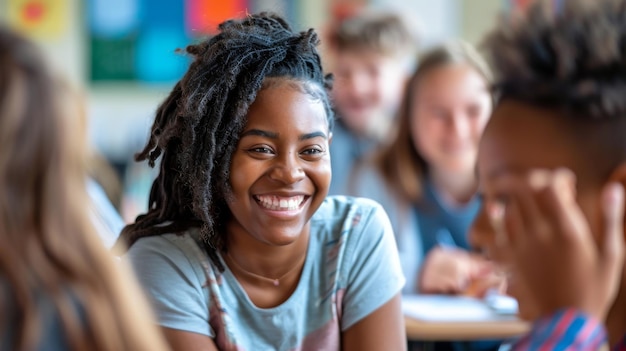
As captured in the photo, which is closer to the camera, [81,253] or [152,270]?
[81,253]

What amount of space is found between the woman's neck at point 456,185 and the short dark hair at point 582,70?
1606 mm

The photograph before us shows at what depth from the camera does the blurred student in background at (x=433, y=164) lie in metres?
2.52

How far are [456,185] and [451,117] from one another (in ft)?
0.73

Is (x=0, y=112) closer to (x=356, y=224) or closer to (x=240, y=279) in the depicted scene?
(x=240, y=279)

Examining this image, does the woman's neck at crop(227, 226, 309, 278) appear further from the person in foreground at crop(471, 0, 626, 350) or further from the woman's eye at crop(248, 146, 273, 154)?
the person in foreground at crop(471, 0, 626, 350)

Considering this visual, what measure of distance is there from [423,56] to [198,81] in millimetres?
1675

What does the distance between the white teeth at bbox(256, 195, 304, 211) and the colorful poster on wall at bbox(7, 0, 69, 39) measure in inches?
176

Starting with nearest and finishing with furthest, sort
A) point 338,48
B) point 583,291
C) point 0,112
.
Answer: point 0,112, point 583,291, point 338,48

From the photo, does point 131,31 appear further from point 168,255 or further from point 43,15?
point 168,255

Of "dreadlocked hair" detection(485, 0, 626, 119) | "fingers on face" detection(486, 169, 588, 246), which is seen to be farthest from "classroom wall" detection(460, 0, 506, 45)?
"fingers on face" detection(486, 169, 588, 246)

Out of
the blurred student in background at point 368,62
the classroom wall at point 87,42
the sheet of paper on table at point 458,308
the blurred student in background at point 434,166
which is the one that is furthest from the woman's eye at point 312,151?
the classroom wall at point 87,42

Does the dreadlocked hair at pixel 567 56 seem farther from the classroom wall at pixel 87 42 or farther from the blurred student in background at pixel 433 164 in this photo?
the classroom wall at pixel 87 42

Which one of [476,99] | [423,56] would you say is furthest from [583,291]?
[423,56]

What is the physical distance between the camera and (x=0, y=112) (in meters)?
0.73
